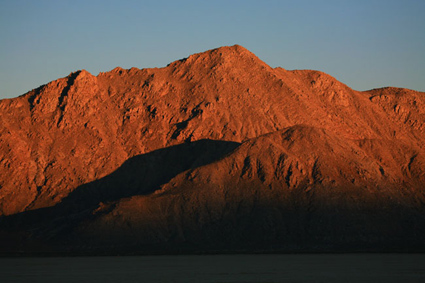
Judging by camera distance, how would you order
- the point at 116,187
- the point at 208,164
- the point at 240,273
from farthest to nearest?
the point at 116,187, the point at 208,164, the point at 240,273

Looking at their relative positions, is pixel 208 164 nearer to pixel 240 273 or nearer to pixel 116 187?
pixel 116 187

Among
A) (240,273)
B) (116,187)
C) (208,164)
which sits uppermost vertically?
(208,164)

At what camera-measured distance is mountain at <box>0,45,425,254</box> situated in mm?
132000

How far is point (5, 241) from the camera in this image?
141500mm

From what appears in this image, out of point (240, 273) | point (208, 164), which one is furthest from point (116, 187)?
point (240, 273)

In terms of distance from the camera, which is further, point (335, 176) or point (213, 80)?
point (213, 80)

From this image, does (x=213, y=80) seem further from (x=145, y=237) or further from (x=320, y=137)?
(x=145, y=237)

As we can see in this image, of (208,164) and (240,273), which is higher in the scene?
(208,164)

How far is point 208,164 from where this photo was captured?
480 feet

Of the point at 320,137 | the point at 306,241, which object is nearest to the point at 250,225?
the point at 306,241

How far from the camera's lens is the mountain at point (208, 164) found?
132 meters

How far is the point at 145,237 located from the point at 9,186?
141ft

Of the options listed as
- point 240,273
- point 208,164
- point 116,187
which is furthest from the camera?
point 116,187

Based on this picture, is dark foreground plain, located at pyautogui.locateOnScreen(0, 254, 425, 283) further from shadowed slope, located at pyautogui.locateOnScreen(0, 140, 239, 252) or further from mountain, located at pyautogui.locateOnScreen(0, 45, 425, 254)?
shadowed slope, located at pyautogui.locateOnScreen(0, 140, 239, 252)
